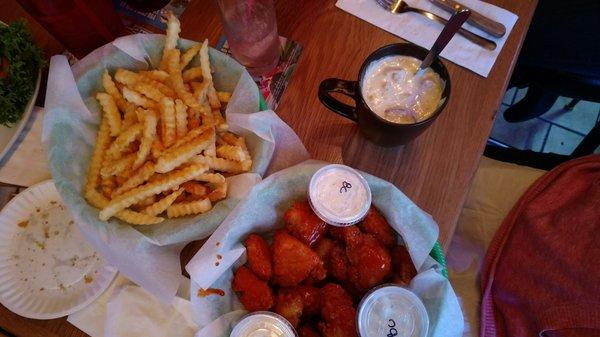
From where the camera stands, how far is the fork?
101cm

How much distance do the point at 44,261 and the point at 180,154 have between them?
1.33ft

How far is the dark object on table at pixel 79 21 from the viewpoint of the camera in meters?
0.84

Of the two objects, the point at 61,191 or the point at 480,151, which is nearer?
the point at 61,191

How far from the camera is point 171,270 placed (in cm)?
81

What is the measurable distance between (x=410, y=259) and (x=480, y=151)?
1.03ft

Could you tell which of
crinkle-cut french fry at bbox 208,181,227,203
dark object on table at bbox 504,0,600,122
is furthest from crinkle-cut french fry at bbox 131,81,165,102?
dark object on table at bbox 504,0,600,122

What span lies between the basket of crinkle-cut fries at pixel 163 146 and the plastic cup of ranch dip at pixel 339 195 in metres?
0.14

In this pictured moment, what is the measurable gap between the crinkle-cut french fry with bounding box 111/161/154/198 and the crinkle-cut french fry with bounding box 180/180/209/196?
7 centimetres

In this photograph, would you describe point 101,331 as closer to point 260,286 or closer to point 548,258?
point 260,286

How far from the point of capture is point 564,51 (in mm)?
1232

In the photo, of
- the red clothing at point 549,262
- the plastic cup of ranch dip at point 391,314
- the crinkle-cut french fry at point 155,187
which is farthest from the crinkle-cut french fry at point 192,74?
the red clothing at point 549,262

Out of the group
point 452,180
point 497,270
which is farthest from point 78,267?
point 497,270

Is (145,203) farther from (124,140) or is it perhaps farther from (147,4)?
(147,4)

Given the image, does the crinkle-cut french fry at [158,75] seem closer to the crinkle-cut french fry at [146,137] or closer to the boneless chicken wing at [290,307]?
the crinkle-cut french fry at [146,137]
